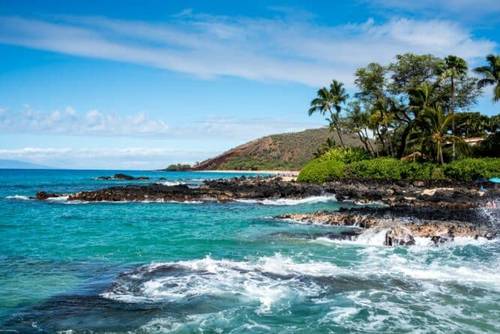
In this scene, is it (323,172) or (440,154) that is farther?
(323,172)

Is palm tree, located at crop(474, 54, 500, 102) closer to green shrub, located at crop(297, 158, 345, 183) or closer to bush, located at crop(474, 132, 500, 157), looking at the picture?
bush, located at crop(474, 132, 500, 157)

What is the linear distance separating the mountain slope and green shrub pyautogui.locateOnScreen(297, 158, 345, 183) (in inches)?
3314

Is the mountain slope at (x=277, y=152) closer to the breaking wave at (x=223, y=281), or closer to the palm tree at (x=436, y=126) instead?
the palm tree at (x=436, y=126)

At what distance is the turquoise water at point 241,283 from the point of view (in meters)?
10.1

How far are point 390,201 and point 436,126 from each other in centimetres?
1663

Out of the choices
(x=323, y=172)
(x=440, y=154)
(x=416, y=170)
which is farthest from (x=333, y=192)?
(x=323, y=172)

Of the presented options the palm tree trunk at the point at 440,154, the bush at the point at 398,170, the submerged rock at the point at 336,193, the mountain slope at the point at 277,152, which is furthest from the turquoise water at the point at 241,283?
the mountain slope at the point at 277,152

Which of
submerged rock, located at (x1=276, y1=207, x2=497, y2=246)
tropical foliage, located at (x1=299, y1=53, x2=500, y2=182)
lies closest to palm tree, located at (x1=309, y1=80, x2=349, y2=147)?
tropical foliage, located at (x1=299, y1=53, x2=500, y2=182)

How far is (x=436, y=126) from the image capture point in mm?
49281

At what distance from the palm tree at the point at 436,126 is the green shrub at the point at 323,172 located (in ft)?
36.4

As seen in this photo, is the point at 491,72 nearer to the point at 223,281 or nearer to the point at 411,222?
the point at 411,222

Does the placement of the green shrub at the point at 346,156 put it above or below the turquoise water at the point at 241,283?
above

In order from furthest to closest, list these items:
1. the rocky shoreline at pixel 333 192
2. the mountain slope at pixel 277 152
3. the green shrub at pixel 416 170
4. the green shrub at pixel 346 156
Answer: the mountain slope at pixel 277 152 → the green shrub at pixel 346 156 → the green shrub at pixel 416 170 → the rocky shoreline at pixel 333 192

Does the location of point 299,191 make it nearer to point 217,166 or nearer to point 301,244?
point 301,244
